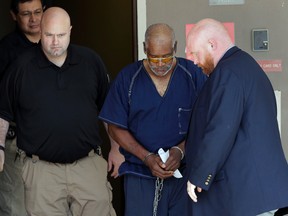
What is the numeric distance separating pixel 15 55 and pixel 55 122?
28.0 inches

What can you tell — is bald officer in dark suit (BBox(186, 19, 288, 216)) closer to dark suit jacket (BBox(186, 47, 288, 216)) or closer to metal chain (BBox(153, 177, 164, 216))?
dark suit jacket (BBox(186, 47, 288, 216))

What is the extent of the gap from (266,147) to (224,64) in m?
0.43

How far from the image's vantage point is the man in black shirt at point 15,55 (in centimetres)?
438

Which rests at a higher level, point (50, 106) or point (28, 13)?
point (28, 13)

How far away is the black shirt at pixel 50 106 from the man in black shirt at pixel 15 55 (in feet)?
1.18

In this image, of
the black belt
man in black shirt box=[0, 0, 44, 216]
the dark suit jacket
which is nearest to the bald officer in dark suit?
the dark suit jacket

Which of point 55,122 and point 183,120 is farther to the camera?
point 55,122

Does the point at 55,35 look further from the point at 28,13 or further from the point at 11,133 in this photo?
the point at 11,133

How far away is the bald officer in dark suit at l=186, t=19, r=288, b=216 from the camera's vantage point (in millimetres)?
3057

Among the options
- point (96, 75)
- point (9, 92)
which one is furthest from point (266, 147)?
point (9, 92)

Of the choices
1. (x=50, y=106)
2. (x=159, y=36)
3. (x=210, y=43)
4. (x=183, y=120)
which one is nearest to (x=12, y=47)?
(x=50, y=106)

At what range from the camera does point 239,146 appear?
10.2ft

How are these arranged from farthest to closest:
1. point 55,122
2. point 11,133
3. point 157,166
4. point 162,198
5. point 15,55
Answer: point 11,133
point 15,55
point 55,122
point 162,198
point 157,166

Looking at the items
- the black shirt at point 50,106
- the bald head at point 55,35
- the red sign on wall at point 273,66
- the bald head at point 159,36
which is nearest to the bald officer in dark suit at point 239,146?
the bald head at point 159,36
